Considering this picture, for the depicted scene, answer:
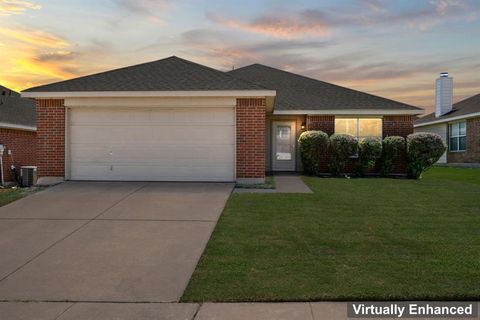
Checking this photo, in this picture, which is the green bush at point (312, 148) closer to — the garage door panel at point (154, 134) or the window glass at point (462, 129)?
the garage door panel at point (154, 134)

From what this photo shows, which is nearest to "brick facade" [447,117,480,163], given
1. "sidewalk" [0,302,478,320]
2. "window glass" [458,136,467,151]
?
"window glass" [458,136,467,151]

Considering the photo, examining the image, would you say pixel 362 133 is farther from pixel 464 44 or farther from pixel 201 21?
pixel 201 21

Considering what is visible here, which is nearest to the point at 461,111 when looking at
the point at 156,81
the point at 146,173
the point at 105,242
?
the point at 156,81

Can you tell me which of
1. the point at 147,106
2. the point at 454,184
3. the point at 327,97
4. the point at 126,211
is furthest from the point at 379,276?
the point at 327,97

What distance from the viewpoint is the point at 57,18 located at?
1323 cm

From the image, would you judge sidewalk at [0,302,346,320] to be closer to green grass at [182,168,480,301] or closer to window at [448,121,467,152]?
green grass at [182,168,480,301]

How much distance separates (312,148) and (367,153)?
214cm

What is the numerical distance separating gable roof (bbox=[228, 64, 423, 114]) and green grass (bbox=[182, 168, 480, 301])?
27.0 feet

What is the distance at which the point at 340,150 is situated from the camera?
55.5 feet

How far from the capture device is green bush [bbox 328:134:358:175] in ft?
55.5

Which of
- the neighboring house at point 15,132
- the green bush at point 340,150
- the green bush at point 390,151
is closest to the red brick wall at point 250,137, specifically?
the green bush at point 340,150

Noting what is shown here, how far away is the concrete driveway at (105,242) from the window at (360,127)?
903cm

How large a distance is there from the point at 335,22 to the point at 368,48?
314cm

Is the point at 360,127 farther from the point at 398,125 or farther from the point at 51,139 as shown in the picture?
the point at 51,139
